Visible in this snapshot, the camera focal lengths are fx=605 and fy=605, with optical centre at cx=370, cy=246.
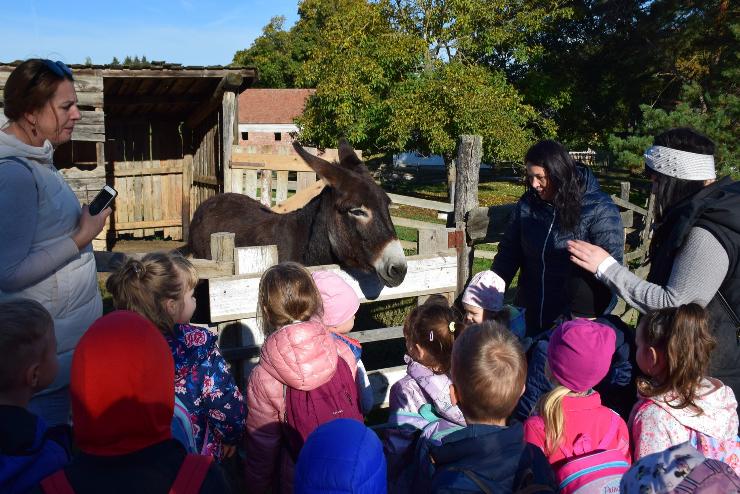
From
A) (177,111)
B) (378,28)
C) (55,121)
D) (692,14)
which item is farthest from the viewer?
(378,28)

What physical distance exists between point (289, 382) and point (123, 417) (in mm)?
1104

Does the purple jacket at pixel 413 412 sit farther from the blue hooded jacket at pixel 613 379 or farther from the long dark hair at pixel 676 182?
the long dark hair at pixel 676 182

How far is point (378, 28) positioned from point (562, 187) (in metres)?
23.5

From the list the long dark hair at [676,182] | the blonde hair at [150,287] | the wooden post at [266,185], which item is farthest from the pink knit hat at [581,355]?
the wooden post at [266,185]

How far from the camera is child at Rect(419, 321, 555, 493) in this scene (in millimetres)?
1851

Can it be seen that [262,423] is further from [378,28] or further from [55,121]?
[378,28]

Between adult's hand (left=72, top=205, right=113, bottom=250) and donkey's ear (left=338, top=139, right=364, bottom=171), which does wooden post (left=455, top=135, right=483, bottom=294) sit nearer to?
donkey's ear (left=338, top=139, right=364, bottom=171)

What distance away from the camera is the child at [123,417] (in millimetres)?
1474

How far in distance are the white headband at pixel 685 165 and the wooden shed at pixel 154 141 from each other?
26.7ft

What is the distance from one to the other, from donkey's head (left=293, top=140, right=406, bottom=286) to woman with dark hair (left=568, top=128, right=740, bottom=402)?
148 centimetres

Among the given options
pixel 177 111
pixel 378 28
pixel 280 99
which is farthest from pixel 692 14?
pixel 280 99

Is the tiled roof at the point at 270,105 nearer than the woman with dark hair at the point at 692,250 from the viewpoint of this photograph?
No

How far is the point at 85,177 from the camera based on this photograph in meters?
9.48

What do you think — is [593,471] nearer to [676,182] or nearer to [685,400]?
[685,400]
